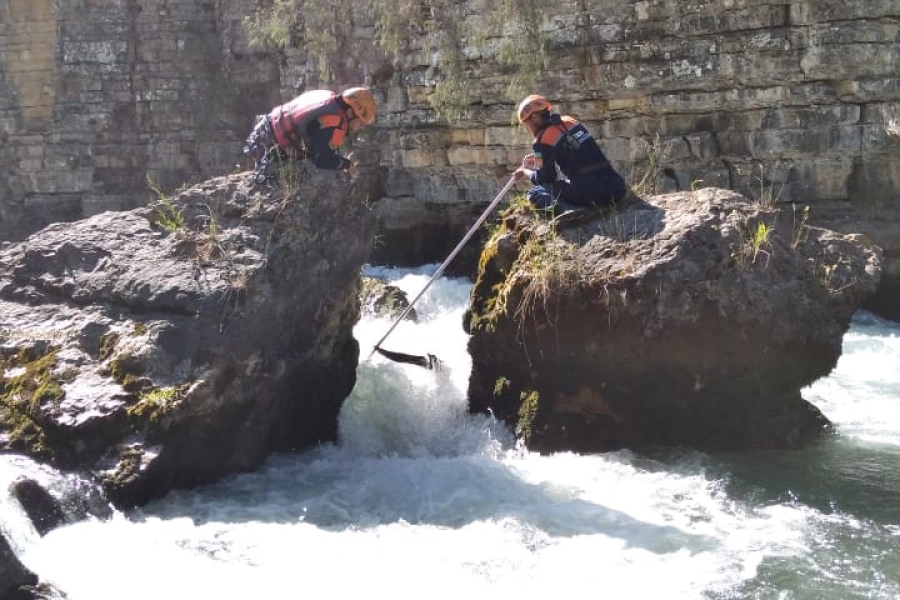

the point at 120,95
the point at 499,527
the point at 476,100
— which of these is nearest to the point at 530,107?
the point at 499,527

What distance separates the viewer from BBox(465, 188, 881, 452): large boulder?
18.5 ft

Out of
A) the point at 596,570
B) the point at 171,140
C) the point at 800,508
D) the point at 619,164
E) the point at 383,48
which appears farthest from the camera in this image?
the point at 171,140

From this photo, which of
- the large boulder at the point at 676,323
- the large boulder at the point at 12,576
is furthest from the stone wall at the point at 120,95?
A: the large boulder at the point at 12,576

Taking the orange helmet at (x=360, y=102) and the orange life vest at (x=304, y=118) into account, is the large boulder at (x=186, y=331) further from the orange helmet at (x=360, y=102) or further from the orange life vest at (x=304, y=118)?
the orange helmet at (x=360, y=102)

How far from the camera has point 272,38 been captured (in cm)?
1441

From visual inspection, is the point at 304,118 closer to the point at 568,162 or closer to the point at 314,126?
the point at 314,126

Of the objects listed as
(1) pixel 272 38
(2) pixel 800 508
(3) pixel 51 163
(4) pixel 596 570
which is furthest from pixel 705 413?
(3) pixel 51 163

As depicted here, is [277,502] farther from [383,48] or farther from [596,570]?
[383,48]

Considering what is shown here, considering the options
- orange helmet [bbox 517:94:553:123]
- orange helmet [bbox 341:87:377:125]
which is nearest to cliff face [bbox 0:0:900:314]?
orange helmet [bbox 517:94:553:123]

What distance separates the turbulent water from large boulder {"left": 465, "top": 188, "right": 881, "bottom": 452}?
245 mm

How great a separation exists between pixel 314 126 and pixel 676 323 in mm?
2777

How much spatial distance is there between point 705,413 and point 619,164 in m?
6.39

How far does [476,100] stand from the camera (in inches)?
500

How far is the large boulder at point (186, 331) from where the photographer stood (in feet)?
17.0
